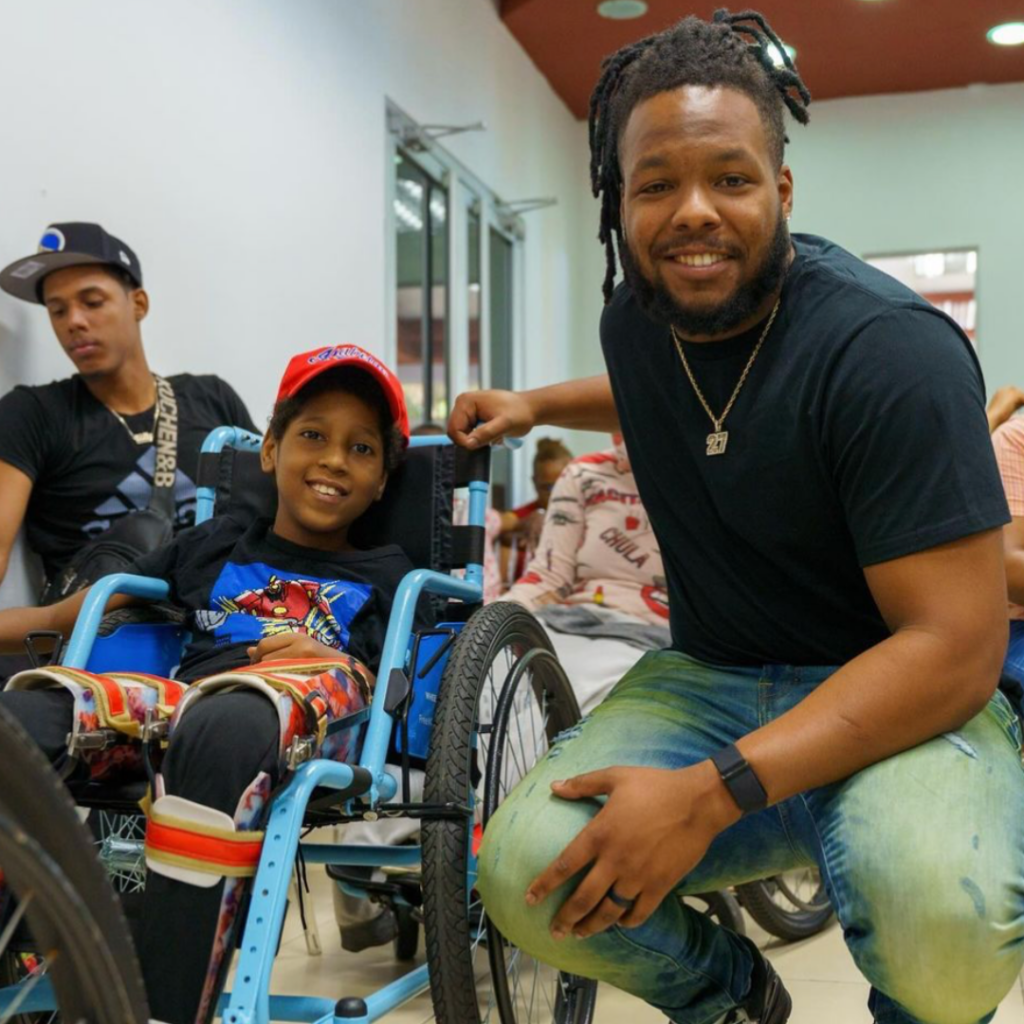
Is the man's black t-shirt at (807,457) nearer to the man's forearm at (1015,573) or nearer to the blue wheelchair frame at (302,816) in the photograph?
the blue wheelchair frame at (302,816)

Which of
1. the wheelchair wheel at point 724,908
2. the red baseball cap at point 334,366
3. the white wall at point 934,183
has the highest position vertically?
the white wall at point 934,183

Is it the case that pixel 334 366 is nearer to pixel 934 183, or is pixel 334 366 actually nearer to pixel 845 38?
pixel 845 38

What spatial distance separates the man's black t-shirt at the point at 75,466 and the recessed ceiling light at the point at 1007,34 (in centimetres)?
479

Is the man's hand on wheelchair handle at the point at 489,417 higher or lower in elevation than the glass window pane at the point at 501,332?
lower

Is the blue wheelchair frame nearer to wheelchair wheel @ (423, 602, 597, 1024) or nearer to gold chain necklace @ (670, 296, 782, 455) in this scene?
wheelchair wheel @ (423, 602, 597, 1024)

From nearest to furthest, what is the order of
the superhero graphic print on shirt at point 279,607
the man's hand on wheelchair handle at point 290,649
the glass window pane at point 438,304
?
the man's hand on wheelchair handle at point 290,649 < the superhero graphic print on shirt at point 279,607 < the glass window pane at point 438,304

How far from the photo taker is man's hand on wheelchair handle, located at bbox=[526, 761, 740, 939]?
1.15m

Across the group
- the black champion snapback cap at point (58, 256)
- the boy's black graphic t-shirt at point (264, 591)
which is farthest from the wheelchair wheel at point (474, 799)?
the black champion snapback cap at point (58, 256)

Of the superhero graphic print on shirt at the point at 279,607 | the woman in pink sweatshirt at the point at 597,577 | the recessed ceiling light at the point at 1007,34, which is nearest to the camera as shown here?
the superhero graphic print on shirt at the point at 279,607

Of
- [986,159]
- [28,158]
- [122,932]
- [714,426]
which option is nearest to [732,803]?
[714,426]

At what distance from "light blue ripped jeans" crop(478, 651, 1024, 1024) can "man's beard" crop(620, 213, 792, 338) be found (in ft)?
1.25

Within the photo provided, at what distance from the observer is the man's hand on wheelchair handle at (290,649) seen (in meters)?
1.52

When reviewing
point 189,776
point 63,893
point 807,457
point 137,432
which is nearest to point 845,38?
point 137,432

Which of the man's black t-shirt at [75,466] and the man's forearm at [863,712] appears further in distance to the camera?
the man's black t-shirt at [75,466]
